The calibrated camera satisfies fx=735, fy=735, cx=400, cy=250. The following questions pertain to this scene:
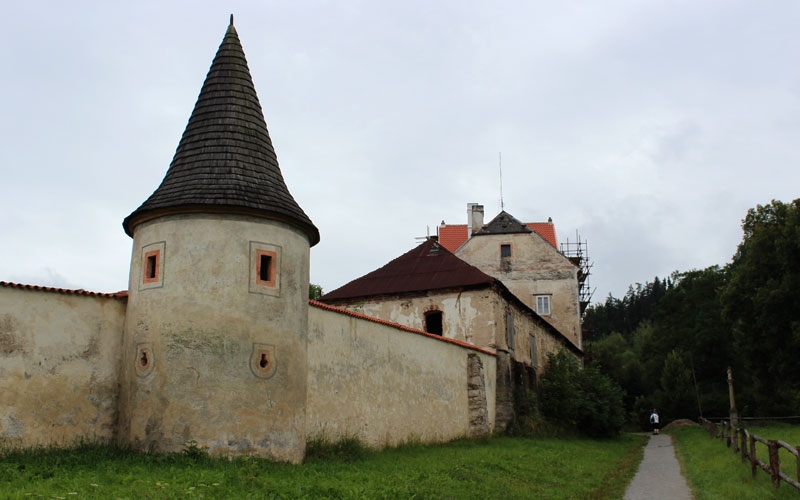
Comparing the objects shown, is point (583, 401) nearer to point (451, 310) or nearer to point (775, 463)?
point (451, 310)

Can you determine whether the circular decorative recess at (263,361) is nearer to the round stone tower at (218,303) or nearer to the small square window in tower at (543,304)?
the round stone tower at (218,303)

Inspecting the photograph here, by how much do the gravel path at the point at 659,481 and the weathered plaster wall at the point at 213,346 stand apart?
672 centimetres

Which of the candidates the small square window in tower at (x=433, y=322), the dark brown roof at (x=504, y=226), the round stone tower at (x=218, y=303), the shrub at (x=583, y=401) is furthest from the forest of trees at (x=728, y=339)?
the round stone tower at (x=218, y=303)

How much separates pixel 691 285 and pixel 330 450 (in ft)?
162

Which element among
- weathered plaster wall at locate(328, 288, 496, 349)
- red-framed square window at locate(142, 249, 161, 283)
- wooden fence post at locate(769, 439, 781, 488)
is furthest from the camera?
weathered plaster wall at locate(328, 288, 496, 349)

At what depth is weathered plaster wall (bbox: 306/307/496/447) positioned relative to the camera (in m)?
15.8

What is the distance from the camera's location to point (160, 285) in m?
13.1

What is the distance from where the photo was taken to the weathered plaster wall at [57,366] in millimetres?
11828

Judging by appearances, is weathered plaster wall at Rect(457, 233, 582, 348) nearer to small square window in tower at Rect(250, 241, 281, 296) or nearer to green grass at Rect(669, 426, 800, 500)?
green grass at Rect(669, 426, 800, 500)

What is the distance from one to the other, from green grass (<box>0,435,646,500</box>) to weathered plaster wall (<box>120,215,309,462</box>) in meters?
0.55

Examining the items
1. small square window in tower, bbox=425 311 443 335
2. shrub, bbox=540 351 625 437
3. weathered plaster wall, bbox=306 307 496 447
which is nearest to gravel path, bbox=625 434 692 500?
weathered plaster wall, bbox=306 307 496 447

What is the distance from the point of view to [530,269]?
41094mm

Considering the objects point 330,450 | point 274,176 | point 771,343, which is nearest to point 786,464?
point 330,450

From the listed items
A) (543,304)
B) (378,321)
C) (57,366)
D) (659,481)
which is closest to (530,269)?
(543,304)
